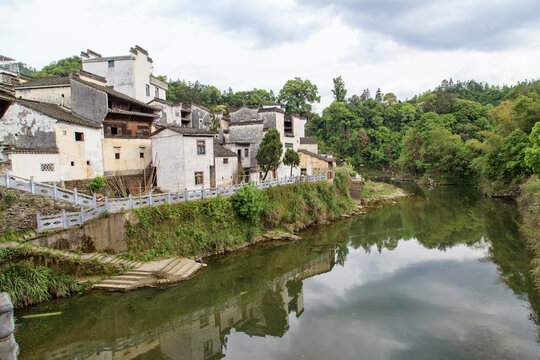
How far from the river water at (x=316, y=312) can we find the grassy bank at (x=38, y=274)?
50 cm

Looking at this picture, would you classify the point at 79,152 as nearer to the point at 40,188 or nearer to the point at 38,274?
the point at 40,188

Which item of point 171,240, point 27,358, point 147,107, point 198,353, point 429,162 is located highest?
point 147,107

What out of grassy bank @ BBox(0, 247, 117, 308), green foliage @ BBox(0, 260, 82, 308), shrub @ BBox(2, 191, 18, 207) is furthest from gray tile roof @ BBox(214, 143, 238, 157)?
green foliage @ BBox(0, 260, 82, 308)

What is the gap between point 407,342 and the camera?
10.2 meters

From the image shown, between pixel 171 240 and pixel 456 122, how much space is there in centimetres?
6642

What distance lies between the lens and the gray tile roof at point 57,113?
17203 mm

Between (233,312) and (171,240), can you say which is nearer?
(233,312)

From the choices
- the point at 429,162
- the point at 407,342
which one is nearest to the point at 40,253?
the point at 407,342

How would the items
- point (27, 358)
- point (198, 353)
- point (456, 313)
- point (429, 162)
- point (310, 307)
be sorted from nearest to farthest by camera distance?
1. point (27, 358)
2. point (198, 353)
3. point (456, 313)
4. point (310, 307)
5. point (429, 162)

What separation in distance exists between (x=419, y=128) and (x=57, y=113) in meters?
59.0

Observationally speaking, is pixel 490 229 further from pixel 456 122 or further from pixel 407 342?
pixel 456 122

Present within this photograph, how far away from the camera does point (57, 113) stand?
18125mm

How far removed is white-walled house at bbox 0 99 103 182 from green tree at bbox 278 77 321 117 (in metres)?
45.8

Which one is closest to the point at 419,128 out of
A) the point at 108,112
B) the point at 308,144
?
the point at 308,144
